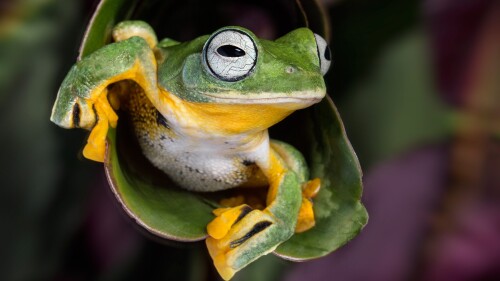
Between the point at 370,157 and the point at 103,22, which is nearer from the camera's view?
the point at 103,22

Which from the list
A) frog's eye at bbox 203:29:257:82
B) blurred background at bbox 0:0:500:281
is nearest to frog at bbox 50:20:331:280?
frog's eye at bbox 203:29:257:82

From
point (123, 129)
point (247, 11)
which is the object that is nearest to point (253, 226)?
point (123, 129)

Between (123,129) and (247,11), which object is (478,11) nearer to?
(247,11)

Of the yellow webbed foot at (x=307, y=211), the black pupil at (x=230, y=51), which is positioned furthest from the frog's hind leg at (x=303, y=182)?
the black pupil at (x=230, y=51)

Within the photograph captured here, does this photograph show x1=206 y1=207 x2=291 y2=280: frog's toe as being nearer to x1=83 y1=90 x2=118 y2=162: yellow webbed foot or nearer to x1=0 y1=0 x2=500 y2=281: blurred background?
x1=83 y1=90 x2=118 y2=162: yellow webbed foot

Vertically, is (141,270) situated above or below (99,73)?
below

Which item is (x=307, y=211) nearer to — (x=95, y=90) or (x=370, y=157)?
(x=95, y=90)

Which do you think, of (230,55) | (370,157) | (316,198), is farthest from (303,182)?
(370,157)
